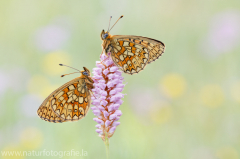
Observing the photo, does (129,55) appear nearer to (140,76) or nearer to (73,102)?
(73,102)

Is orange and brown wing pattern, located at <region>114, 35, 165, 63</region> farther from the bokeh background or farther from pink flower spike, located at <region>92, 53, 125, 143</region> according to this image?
the bokeh background

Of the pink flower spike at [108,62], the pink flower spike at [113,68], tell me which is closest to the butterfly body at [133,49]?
the pink flower spike at [108,62]

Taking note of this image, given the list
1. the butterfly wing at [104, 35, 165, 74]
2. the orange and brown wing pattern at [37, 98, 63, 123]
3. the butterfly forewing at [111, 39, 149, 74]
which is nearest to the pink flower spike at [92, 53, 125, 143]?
the butterfly forewing at [111, 39, 149, 74]

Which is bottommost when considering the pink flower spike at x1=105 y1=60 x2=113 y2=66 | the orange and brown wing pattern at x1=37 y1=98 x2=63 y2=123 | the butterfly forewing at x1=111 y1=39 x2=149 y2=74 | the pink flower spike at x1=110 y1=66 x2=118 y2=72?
the orange and brown wing pattern at x1=37 y1=98 x2=63 y2=123

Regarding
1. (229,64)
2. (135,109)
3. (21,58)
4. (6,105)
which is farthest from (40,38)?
(229,64)

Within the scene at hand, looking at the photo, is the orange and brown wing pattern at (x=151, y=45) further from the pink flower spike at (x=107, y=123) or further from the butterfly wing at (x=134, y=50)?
the pink flower spike at (x=107, y=123)

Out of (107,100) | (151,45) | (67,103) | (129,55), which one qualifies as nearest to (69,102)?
(67,103)

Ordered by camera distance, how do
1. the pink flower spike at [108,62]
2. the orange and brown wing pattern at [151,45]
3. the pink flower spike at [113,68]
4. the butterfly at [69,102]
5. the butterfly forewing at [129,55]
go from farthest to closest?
the orange and brown wing pattern at [151,45]
the butterfly forewing at [129,55]
the butterfly at [69,102]
the pink flower spike at [108,62]
the pink flower spike at [113,68]

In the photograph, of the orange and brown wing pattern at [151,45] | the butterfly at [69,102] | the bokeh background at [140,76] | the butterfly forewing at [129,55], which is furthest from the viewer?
the bokeh background at [140,76]
